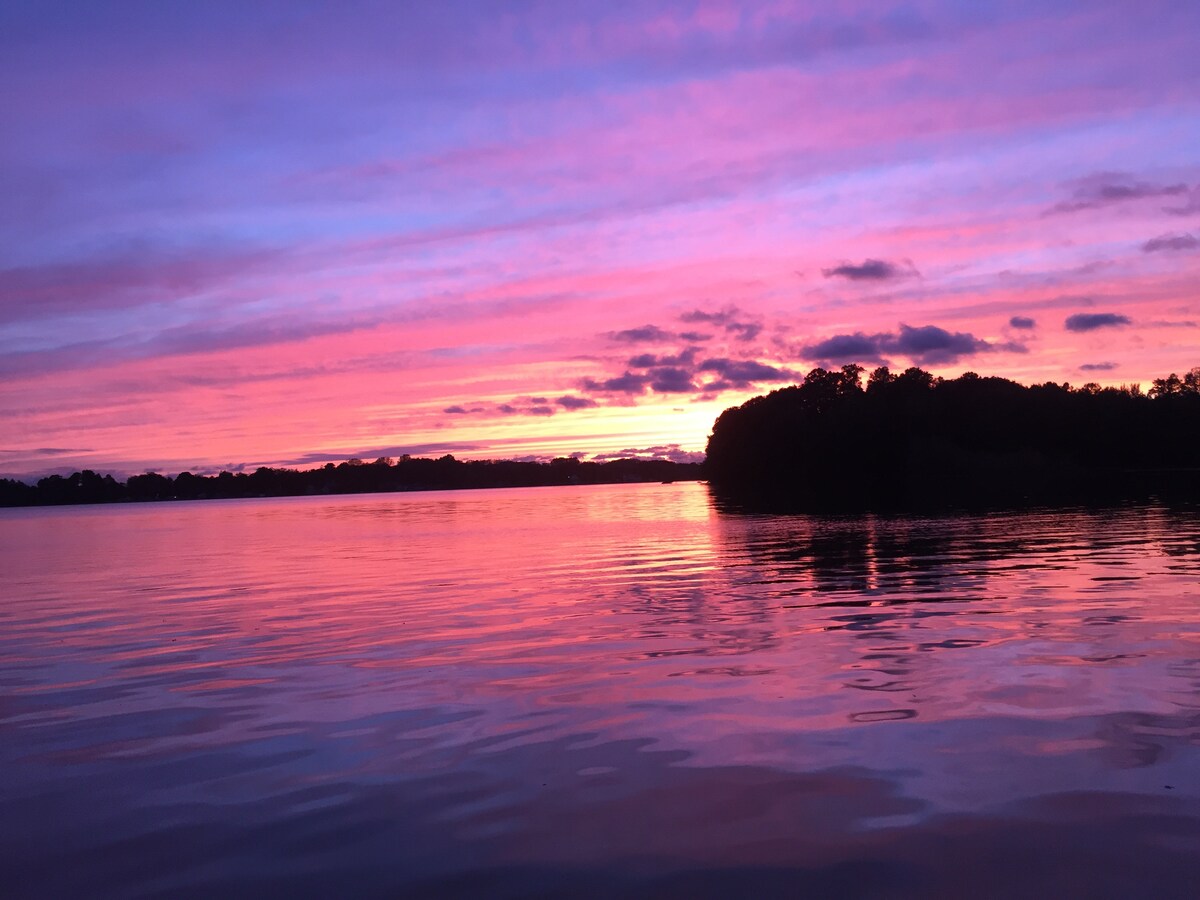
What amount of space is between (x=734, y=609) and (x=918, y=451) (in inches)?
5919

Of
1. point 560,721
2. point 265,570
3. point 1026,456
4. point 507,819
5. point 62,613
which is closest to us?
point 507,819

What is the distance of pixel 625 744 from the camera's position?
11.2 metres

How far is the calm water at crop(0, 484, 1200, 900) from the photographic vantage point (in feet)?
25.7

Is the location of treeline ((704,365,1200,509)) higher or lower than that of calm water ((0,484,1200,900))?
higher

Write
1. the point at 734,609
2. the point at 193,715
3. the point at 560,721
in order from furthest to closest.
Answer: the point at 734,609, the point at 193,715, the point at 560,721

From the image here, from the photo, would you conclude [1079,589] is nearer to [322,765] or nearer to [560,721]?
[560,721]

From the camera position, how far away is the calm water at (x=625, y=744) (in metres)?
7.82

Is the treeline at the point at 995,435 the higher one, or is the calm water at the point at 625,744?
the treeline at the point at 995,435

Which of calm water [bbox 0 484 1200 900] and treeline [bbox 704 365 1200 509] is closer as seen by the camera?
calm water [bbox 0 484 1200 900]

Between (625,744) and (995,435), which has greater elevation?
(995,435)

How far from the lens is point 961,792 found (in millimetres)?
9109

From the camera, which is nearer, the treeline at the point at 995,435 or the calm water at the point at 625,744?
the calm water at the point at 625,744

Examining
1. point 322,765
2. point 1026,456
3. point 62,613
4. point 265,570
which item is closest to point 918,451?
point 1026,456

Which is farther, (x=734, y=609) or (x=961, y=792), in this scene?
(x=734, y=609)
